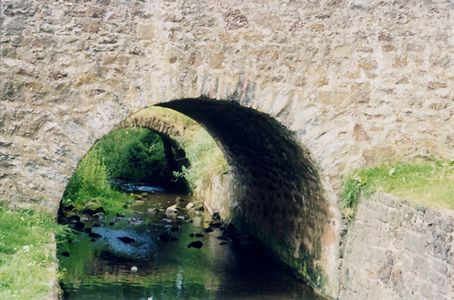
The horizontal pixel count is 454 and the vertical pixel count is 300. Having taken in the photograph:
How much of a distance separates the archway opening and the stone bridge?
0.06 meters

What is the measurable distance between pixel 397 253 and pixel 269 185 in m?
3.98

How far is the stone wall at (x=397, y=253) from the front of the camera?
6050 millimetres

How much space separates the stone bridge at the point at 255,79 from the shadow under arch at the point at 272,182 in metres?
0.05

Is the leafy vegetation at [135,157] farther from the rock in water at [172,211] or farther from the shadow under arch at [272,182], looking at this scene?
the shadow under arch at [272,182]

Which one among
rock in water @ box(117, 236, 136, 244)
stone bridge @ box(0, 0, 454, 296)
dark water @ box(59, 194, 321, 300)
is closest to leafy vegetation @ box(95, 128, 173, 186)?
dark water @ box(59, 194, 321, 300)

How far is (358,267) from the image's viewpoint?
24.9 feet

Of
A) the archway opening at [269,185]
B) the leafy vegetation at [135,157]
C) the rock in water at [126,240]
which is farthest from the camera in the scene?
the leafy vegetation at [135,157]

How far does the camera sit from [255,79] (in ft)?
25.2

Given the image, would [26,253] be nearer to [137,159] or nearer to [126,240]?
[126,240]

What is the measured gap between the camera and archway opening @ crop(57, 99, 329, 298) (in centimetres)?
857

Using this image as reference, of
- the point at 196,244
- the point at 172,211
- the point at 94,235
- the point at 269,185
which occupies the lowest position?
the point at 94,235

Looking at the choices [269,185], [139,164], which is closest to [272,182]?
[269,185]

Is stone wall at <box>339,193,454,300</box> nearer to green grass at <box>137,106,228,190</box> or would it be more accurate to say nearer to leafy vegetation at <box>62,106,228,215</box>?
green grass at <box>137,106,228,190</box>

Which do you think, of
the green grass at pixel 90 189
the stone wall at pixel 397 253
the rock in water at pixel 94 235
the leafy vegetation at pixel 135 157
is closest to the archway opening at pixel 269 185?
the stone wall at pixel 397 253
